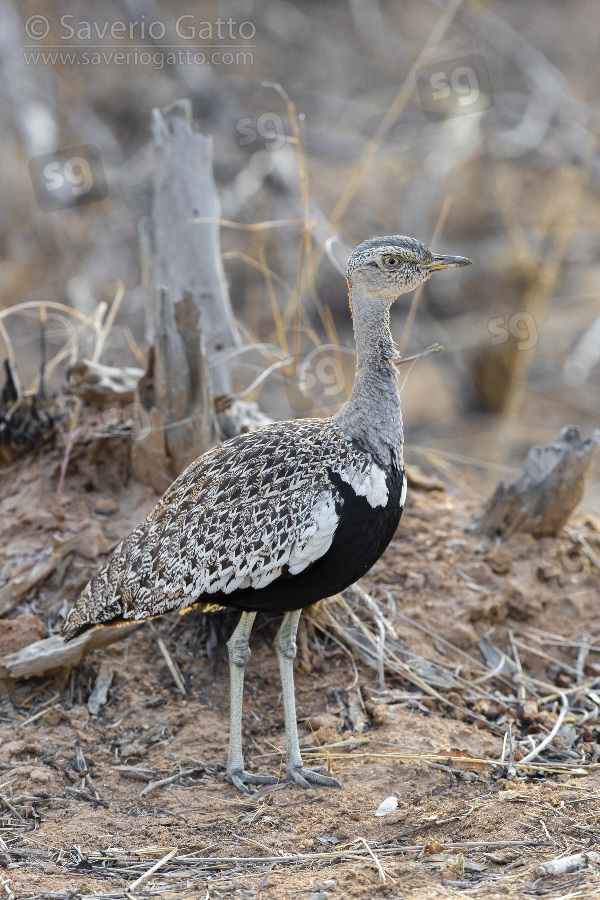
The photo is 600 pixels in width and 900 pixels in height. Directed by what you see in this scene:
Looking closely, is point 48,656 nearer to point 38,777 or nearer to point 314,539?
point 38,777

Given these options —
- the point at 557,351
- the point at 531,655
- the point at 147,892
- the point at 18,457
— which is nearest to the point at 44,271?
the point at 18,457

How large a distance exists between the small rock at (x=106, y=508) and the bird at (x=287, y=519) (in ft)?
2.92

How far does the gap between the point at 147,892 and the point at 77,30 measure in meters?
9.27

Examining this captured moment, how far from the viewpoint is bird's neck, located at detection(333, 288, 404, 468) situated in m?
3.82

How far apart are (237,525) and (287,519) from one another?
22cm

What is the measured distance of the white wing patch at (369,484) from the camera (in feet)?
11.9

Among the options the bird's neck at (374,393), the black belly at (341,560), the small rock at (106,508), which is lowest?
the black belly at (341,560)

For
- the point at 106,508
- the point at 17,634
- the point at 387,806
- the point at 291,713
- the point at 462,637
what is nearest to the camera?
the point at 387,806

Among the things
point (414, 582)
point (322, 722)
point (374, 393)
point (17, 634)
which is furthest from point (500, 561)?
point (17, 634)

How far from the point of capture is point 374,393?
3.88 meters

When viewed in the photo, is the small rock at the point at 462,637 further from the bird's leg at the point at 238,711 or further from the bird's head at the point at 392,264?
the bird's head at the point at 392,264

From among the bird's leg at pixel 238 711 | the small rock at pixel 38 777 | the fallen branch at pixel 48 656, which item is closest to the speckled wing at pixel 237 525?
the fallen branch at pixel 48 656

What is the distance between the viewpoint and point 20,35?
8.66 meters

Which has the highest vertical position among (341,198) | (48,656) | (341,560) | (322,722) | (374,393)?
(341,198)
